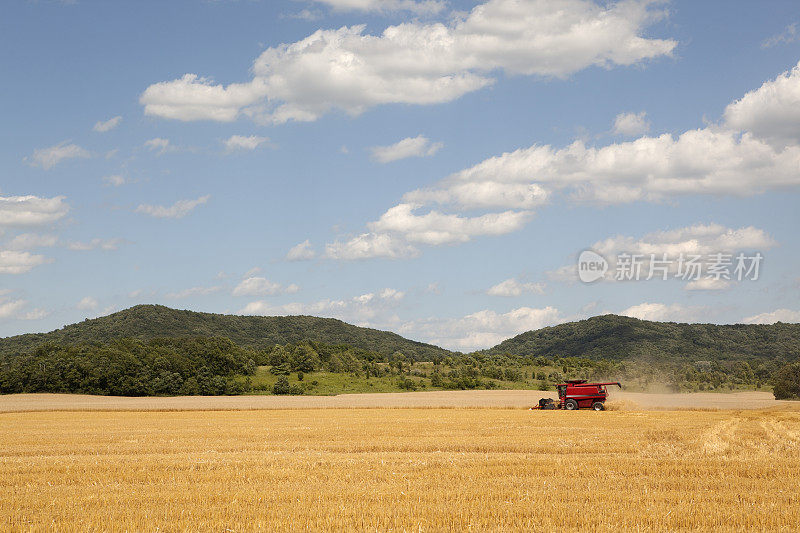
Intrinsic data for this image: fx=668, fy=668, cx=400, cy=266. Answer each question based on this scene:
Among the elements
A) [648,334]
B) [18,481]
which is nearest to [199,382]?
[18,481]

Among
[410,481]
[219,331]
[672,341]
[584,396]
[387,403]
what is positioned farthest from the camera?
[219,331]

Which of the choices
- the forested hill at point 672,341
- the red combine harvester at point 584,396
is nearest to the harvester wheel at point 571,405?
the red combine harvester at point 584,396

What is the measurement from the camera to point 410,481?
17859 mm

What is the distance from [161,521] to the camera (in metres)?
13.7

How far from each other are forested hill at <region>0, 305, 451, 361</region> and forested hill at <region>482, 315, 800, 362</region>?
121 feet

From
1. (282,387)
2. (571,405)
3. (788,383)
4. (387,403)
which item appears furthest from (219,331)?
(788,383)

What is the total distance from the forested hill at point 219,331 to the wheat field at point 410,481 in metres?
117

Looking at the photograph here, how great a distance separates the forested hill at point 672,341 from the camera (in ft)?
413

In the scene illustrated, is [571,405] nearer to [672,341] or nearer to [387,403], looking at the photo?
[387,403]

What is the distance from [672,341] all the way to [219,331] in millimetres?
109464

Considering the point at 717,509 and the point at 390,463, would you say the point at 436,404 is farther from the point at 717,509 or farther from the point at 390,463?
the point at 717,509

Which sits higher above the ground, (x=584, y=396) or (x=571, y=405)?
(x=584, y=396)

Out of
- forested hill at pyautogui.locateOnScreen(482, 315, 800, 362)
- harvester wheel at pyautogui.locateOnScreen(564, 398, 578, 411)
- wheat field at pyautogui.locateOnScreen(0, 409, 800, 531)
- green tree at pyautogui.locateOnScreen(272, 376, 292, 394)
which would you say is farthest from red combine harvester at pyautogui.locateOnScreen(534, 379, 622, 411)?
forested hill at pyautogui.locateOnScreen(482, 315, 800, 362)

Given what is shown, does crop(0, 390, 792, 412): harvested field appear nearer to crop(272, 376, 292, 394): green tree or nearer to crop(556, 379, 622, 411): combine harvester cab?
crop(556, 379, 622, 411): combine harvester cab
